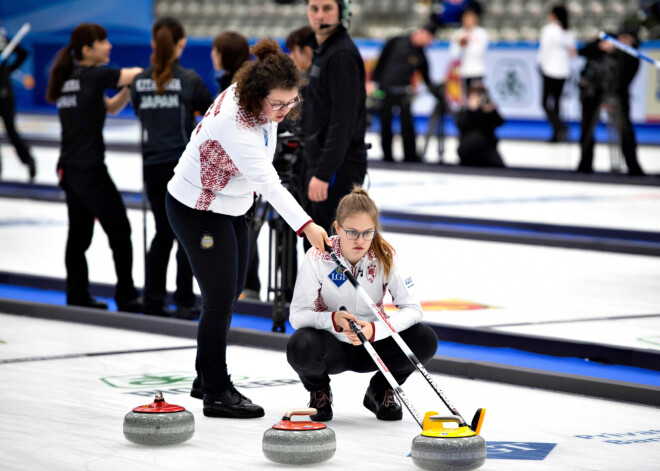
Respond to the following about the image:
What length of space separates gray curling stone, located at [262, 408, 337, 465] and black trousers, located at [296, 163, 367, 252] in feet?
6.93

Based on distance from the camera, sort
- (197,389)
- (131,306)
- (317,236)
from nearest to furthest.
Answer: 1. (317,236)
2. (197,389)
3. (131,306)

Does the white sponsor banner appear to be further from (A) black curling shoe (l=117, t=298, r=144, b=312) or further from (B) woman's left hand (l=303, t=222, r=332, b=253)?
(B) woman's left hand (l=303, t=222, r=332, b=253)

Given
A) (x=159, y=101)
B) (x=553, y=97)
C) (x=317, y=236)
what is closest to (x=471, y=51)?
(x=553, y=97)

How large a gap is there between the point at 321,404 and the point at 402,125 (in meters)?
11.4

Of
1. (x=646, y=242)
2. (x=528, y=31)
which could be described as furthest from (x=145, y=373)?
(x=528, y=31)

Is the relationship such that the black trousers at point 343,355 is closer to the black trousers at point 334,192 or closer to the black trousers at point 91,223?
the black trousers at point 334,192

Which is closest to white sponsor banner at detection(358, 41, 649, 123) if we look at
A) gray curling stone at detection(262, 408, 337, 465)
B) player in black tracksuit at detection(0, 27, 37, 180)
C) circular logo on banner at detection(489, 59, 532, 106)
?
circular logo on banner at detection(489, 59, 532, 106)

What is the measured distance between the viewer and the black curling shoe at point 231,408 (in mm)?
4508

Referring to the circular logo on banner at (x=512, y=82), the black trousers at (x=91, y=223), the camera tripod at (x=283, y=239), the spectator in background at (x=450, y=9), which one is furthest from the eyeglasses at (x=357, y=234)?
the spectator in background at (x=450, y=9)

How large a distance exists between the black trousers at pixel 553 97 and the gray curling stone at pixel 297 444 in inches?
585

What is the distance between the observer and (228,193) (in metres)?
4.47

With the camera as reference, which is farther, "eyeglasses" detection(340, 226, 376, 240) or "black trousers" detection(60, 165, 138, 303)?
"black trousers" detection(60, 165, 138, 303)

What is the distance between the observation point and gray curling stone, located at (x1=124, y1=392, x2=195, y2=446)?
4.03 meters

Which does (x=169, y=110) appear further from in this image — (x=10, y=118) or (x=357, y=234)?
(x=10, y=118)
